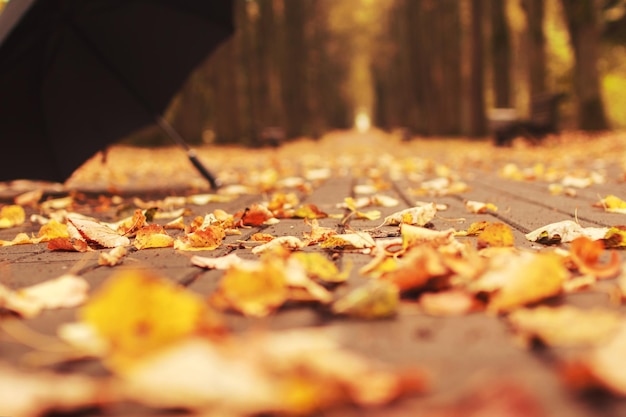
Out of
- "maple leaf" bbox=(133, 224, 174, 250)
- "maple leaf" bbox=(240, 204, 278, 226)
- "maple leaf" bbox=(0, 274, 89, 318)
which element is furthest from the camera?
"maple leaf" bbox=(240, 204, 278, 226)

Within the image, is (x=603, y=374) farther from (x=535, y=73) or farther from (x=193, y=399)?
(x=535, y=73)

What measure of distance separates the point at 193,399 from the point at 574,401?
607 millimetres

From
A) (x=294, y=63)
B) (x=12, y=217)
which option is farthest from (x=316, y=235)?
(x=294, y=63)

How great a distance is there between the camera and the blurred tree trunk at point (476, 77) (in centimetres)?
1739

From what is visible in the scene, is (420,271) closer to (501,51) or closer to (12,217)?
(12,217)

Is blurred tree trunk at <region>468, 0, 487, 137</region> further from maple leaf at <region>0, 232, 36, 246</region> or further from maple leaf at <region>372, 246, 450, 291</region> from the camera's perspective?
maple leaf at <region>372, 246, 450, 291</region>

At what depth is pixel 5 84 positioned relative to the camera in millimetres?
4715

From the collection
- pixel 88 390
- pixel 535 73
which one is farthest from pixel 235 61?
pixel 88 390

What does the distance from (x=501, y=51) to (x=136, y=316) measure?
17139mm

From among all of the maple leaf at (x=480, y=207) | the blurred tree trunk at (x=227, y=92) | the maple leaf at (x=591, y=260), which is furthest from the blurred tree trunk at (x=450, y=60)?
the maple leaf at (x=591, y=260)

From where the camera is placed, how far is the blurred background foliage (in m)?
15.3

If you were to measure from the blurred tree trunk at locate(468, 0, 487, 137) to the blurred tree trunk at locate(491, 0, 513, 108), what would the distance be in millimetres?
430

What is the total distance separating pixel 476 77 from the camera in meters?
17.8

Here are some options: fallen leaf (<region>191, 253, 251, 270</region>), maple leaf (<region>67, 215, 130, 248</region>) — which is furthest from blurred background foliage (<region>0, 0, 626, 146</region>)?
fallen leaf (<region>191, 253, 251, 270</region>)
